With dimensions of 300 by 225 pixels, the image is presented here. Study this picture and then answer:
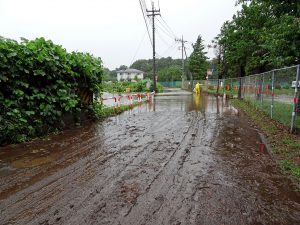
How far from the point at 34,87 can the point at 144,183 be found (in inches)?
209

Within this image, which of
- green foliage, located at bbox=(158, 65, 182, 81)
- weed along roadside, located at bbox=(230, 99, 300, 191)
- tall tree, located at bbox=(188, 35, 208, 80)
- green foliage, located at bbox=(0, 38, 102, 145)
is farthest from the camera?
green foliage, located at bbox=(158, 65, 182, 81)

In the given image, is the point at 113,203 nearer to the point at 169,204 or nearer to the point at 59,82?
the point at 169,204

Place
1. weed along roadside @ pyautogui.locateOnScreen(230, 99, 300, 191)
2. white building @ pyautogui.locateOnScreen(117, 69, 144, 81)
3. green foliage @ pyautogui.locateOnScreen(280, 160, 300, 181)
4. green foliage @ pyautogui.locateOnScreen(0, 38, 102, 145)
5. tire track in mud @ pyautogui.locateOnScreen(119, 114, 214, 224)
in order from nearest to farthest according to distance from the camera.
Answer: tire track in mud @ pyautogui.locateOnScreen(119, 114, 214, 224) < green foliage @ pyautogui.locateOnScreen(280, 160, 300, 181) < weed along roadside @ pyautogui.locateOnScreen(230, 99, 300, 191) < green foliage @ pyautogui.locateOnScreen(0, 38, 102, 145) < white building @ pyautogui.locateOnScreen(117, 69, 144, 81)

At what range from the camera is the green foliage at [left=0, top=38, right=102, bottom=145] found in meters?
6.20

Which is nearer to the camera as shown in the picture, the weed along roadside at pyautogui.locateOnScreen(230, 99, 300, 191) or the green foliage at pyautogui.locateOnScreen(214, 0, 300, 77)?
the weed along roadside at pyautogui.locateOnScreen(230, 99, 300, 191)

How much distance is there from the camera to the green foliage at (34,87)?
6203 mm

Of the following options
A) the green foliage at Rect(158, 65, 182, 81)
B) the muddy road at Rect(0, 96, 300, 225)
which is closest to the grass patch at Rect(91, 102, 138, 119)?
the muddy road at Rect(0, 96, 300, 225)

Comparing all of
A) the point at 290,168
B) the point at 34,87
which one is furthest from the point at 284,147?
the point at 34,87

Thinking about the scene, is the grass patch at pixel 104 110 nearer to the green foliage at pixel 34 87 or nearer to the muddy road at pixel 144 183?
the green foliage at pixel 34 87

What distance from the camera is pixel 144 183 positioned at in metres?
3.79

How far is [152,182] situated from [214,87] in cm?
3129

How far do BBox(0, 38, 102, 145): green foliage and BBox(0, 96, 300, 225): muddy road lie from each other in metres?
0.76

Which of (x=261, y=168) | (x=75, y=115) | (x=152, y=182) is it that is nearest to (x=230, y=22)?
(x=75, y=115)

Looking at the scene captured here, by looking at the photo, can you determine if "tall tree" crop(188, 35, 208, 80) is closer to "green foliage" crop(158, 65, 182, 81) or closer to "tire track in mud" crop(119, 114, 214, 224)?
"green foliage" crop(158, 65, 182, 81)
